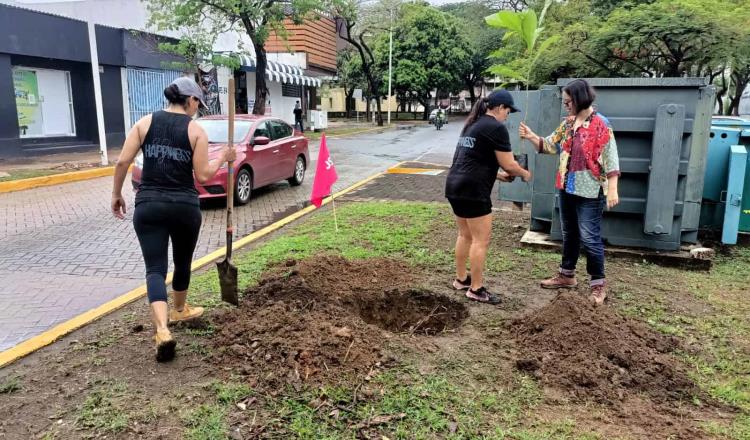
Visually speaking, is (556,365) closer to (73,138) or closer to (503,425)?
(503,425)

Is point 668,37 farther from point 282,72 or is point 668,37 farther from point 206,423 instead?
point 282,72

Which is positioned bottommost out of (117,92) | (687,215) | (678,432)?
(678,432)

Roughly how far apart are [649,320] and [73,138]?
1867cm

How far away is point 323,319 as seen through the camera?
164 inches

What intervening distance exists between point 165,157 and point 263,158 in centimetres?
699

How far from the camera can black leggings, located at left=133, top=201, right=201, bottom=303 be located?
149 inches

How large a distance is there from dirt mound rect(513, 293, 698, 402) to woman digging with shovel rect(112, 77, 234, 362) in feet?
7.98

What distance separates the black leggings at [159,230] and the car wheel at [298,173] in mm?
8334

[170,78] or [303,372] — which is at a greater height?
[170,78]

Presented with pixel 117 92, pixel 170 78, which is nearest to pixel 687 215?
pixel 117 92

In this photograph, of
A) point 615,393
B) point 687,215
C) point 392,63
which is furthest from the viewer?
point 392,63

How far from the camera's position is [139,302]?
502 centimetres

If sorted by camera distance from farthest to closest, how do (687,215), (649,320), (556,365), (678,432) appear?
(687,215) → (649,320) → (556,365) → (678,432)

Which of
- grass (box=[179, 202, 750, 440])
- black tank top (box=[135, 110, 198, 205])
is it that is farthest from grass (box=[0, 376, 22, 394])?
black tank top (box=[135, 110, 198, 205])
